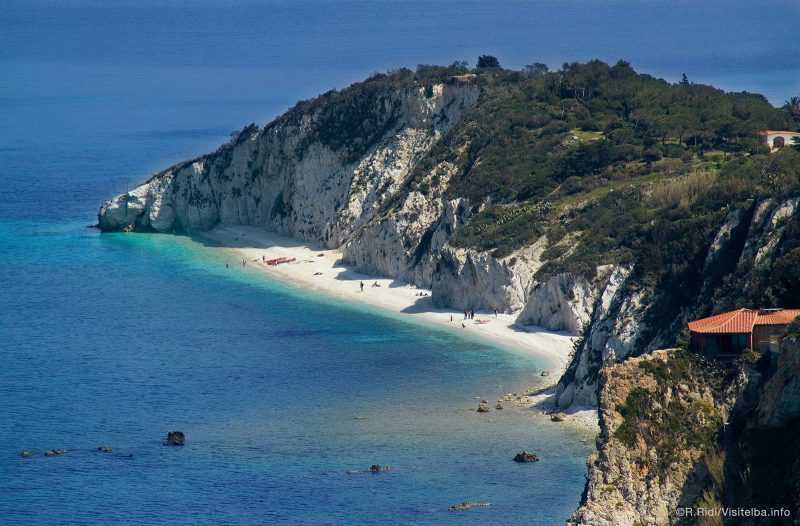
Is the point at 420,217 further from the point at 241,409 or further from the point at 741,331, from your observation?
the point at 741,331

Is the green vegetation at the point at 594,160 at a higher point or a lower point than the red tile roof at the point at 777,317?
higher

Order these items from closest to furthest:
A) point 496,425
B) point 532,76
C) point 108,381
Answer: point 496,425 < point 108,381 < point 532,76

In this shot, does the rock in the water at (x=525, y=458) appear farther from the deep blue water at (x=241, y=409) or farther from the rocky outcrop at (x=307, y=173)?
the rocky outcrop at (x=307, y=173)

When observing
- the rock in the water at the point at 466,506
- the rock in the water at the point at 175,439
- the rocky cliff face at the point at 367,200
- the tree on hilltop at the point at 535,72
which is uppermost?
the tree on hilltop at the point at 535,72

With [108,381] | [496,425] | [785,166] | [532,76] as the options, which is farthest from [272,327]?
[532,76]

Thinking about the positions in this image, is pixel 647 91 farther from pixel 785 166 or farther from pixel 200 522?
pixel 200 522

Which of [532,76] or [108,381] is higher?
[532,76]

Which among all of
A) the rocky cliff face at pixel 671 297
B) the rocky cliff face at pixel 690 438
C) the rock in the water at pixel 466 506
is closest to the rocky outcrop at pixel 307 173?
the rocky cliff face at pixel 671 297
